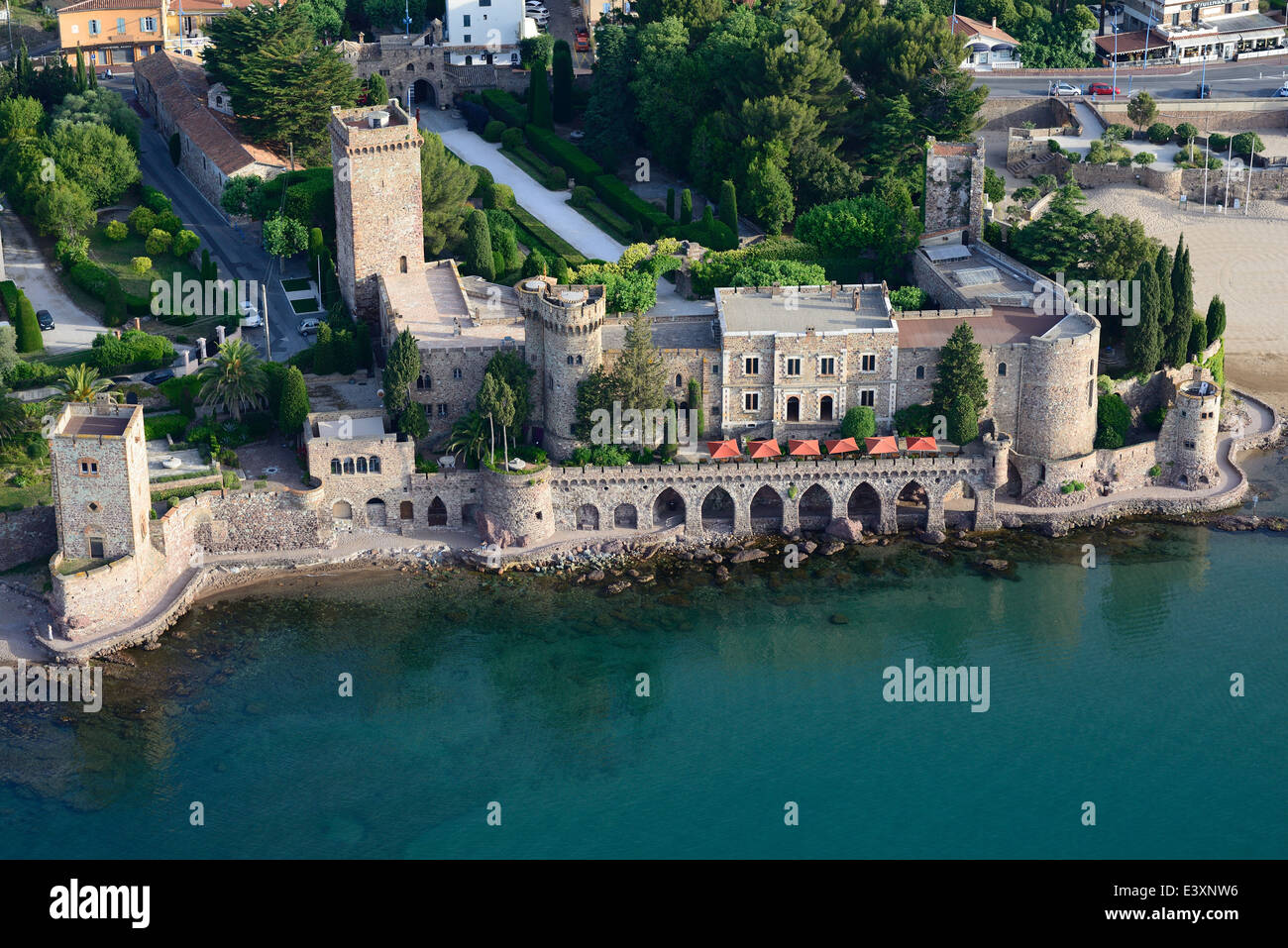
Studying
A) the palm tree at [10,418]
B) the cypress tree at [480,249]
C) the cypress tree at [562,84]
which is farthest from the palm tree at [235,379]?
the cypress tree at [562,84]

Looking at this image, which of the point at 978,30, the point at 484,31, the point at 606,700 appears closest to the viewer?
the point at 606,700

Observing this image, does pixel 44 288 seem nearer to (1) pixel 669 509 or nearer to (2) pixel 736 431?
(1) pixel 669 509

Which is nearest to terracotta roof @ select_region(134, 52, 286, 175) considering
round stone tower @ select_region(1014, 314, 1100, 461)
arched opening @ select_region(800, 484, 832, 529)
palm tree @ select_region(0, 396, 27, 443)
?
palm tree @ select_region(0, 396, 27, 443)

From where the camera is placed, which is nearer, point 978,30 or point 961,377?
point 961,377

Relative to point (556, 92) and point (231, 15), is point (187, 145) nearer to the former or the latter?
point (231, 15)

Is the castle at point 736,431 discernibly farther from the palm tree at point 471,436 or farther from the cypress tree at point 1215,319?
the cypress tree at point 1215,319

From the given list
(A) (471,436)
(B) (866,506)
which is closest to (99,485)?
(A) (471,436)
